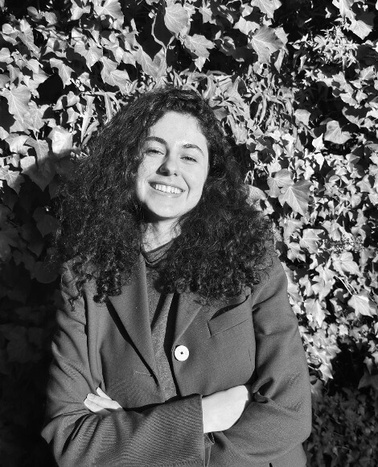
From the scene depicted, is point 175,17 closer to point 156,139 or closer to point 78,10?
point 78,10

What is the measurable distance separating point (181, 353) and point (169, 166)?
23.1 inches

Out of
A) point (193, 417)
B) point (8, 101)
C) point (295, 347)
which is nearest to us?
point (193, 417)

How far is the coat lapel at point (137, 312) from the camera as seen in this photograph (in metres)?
1.87

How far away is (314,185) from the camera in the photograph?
275 cm

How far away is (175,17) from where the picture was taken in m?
2.31

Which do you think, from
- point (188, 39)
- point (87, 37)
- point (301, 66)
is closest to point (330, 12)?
point (301, 66)

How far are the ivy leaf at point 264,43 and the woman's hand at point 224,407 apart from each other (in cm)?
136

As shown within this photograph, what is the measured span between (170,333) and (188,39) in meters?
1.19

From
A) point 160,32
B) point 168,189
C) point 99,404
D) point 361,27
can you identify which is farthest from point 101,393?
point 361,27

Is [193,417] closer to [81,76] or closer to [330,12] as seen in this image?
[81,76]

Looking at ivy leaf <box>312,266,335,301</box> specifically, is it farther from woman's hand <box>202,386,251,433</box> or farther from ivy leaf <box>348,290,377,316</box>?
woman's hand <box>202,386,251,433</box>

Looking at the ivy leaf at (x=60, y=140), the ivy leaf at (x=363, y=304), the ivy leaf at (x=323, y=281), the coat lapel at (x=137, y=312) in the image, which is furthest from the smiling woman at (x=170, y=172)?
the ivy leaf at (x=363, y=304)

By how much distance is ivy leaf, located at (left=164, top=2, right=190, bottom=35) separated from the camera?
230 cm

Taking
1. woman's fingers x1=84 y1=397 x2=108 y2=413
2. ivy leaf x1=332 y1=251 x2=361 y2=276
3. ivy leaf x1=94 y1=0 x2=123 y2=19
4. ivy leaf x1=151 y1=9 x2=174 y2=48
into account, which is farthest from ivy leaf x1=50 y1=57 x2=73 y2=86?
ivy leaf x1=332 y1=251 x2=361 y2=276
